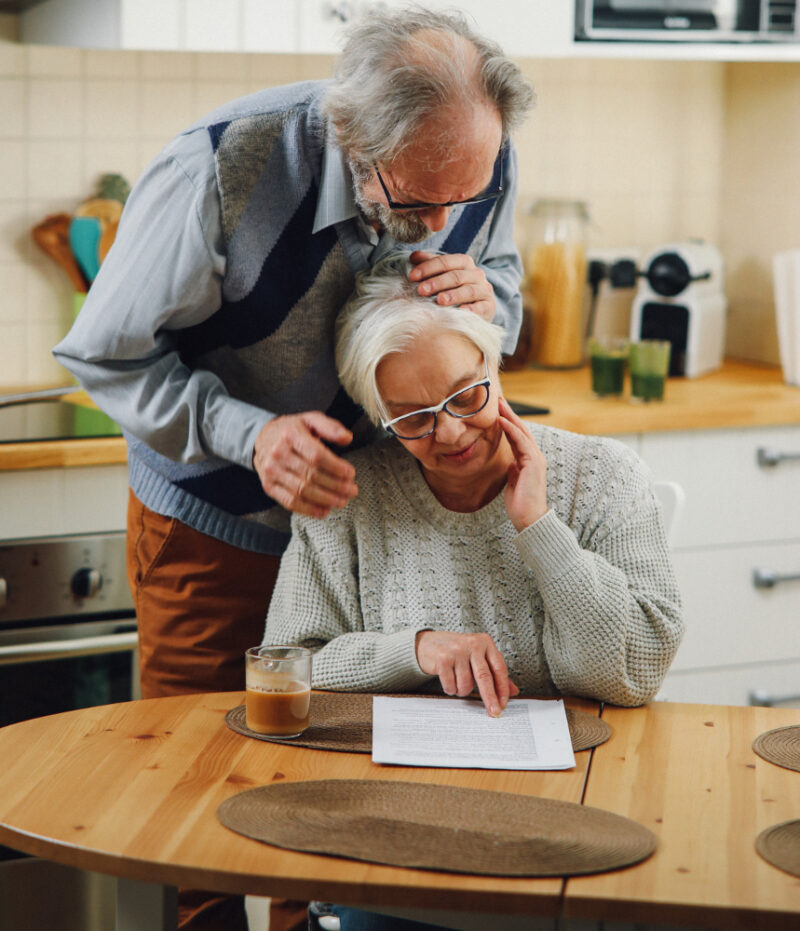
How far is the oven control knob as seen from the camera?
7.48ft

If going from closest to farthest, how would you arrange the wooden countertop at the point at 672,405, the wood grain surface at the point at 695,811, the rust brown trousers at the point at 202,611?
the wood grain surface at the point at 695,811 < the rust brown trousers at the point at 202,611 < the wooden countertop at the point at 672,405

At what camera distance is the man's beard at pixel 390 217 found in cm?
159

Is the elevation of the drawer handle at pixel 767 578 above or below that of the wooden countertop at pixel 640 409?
below

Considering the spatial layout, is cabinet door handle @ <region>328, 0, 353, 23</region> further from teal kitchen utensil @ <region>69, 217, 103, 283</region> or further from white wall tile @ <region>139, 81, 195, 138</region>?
teal kitchen utensil @ <region>69, 217, 103, 283</region>

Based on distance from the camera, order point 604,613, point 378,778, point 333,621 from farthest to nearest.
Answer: point 333,621 → point 604,613 → point 378,778

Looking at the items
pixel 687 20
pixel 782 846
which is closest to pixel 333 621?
pixel 782 846

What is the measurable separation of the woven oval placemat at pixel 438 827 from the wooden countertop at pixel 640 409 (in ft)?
3.73

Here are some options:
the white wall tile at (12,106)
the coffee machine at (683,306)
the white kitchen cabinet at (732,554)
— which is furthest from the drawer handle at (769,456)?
the white wall tile at (12,106)

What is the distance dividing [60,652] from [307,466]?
944 mm

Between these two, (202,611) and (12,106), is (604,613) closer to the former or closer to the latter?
(202,611)

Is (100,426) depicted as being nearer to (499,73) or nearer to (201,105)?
(201,105)

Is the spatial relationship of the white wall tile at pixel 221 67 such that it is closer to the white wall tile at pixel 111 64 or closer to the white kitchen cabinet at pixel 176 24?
the white wall tile at pixel 111 64

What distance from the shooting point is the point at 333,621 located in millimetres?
1664

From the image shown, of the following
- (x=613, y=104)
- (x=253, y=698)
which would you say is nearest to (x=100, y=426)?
(x=253, y=698)
